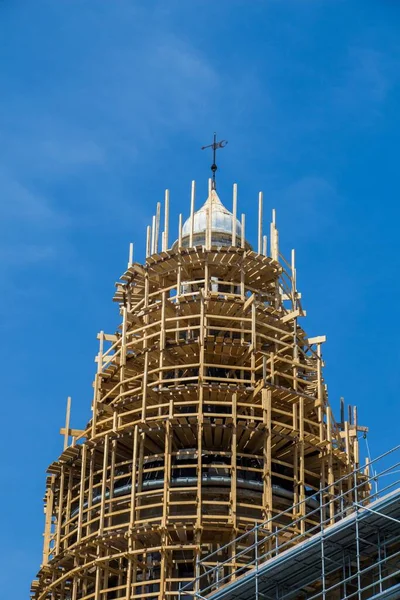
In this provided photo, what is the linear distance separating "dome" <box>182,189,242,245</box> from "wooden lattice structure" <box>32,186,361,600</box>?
7.74 feet

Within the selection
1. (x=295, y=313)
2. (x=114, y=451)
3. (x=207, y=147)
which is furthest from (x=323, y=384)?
(x=207, y=147)

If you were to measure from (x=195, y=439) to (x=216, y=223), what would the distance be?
18997 millimetres

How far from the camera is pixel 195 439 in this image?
88.1 meters

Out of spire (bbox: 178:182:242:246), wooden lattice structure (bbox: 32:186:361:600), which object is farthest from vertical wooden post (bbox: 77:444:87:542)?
spire (bbox: 178:182:242:246)

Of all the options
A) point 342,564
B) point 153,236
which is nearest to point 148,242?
point 153,236

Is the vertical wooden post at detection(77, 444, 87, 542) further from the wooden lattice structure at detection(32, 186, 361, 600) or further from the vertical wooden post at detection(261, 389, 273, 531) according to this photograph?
the vertical wooden post at detection(261, 389, 273, 531)

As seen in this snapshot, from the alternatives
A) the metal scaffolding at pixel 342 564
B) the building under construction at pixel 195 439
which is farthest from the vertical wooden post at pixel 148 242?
the metal scaffolding at pixel 342 564

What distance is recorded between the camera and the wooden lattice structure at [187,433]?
83938 millimetres

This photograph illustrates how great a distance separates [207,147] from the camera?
361ft

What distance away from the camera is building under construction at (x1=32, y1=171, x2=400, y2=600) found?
83.4m

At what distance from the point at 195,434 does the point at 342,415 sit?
1544 centimetres

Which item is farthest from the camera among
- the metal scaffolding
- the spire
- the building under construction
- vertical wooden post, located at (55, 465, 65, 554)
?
the spire

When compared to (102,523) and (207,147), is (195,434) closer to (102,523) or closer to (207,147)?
(102,523)

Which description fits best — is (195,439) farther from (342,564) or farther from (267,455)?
(342,564)
